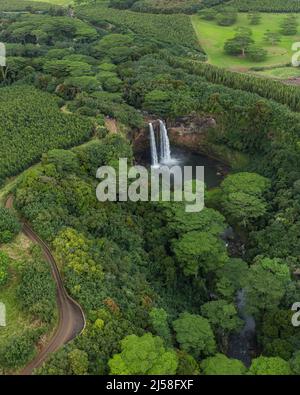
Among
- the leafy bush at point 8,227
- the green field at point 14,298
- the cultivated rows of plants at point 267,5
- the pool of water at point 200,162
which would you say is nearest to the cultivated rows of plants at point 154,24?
the cultivated rows of plants at point 267,5

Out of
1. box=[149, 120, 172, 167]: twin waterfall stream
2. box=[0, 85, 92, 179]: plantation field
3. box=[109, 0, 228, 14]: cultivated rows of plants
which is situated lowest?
box=[149, 120, 172, 167]: twin waterfall stream

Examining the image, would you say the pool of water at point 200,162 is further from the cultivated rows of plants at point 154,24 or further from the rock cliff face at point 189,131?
the cultivated rows of plants at point 154,24

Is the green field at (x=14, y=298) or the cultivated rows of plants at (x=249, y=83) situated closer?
the green field at (x=14, y=298)

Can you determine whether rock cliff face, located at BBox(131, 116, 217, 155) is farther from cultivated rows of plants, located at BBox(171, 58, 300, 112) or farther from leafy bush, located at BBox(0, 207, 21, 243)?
leafy bush, located at BBox(0, 207, 21, 243)

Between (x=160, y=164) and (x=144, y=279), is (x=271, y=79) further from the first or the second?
(x=144, y=279)

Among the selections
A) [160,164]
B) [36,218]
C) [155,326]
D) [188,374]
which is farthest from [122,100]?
[188,374]

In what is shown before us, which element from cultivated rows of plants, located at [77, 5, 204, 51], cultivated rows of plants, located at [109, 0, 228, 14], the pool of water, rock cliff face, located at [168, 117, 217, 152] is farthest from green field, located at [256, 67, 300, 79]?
cultivated rows of plants, located at [109, 0, 228, 14]
